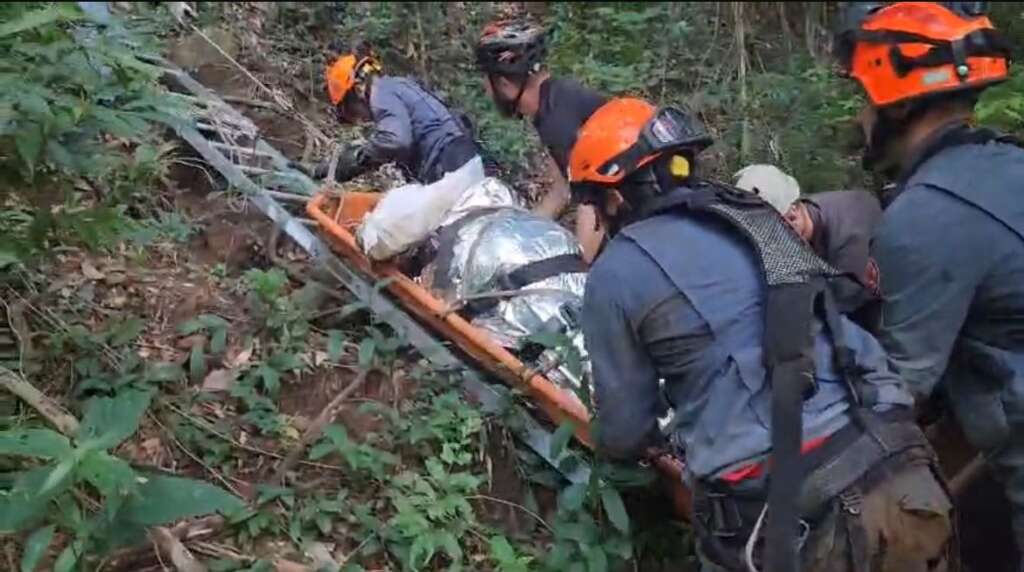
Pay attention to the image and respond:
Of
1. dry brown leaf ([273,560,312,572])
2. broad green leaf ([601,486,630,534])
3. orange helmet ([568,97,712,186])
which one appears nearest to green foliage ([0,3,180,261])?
dry brown leaf ([273,560,312,572])

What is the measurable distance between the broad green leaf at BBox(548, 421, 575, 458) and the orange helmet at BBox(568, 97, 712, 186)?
3.14 feet

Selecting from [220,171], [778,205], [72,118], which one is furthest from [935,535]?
[220,171]

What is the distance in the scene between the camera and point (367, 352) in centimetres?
493

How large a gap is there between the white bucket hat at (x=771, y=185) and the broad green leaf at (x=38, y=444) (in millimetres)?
2426

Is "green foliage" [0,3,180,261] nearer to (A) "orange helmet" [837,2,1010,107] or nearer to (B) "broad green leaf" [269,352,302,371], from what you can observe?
(B) "broad green leaf" [269,352,302,371]

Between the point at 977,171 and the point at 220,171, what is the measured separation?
451 centimetres

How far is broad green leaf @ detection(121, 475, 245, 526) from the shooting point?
10.9 feet

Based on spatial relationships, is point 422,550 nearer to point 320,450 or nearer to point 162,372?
point 320,450

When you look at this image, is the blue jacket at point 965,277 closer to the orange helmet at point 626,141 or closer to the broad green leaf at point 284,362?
the orange helmet at point 626,141

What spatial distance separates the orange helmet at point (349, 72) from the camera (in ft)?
21.1

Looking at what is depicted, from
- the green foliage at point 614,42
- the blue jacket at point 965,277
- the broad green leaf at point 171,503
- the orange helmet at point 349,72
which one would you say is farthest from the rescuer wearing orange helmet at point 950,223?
the green foliage at point 614,42

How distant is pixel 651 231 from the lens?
129 inches

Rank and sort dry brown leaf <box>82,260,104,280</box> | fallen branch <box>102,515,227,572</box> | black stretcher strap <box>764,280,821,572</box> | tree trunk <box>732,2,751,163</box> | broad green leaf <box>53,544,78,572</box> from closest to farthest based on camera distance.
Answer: black stretcher strap <box>764,280,821,572</box>
broad green leaf <box>53,544,78,572</box>
fallen branch <box>102,515,227,572</box>
dry brown leaf <box>82,260,104,280</box>
tree trunk <box>732,2,751,163</box>

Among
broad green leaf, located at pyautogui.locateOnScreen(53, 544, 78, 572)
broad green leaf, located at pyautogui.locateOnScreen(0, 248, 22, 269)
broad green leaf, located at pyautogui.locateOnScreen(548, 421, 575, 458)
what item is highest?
broad green leaf, located at pyautogui.locateOnScreen(0, 248, 22, 269)
